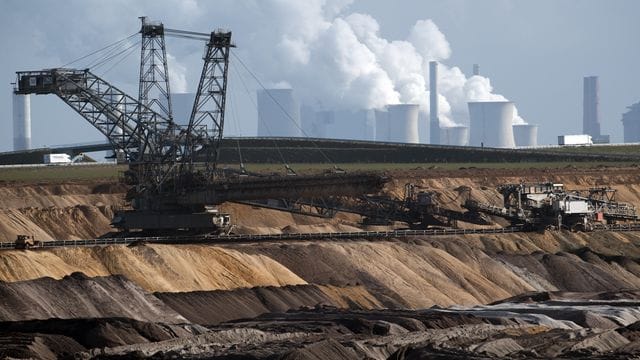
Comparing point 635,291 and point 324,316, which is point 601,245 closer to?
point 635,291

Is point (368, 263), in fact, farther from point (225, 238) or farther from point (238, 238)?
point (225, 238)

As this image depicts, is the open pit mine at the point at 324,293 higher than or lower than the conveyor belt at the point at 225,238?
lower

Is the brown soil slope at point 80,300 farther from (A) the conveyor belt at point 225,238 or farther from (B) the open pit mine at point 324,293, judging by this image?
(A) the conveyor belt at point 225,238

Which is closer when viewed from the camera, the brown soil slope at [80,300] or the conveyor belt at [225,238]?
the brown soil slope at [80,300]

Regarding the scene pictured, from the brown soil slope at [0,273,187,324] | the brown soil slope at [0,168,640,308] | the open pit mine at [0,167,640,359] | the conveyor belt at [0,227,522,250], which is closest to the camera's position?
the open pit mine at [0,167,640,359]

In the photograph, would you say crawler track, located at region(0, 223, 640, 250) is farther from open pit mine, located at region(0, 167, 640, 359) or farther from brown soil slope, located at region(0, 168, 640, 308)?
brown soil slope, located at region(0, 168, 640, 308)

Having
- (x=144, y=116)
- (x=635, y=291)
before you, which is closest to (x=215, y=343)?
(x=635, y=291)

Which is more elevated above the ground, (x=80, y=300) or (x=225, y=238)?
(x=225, y=238)

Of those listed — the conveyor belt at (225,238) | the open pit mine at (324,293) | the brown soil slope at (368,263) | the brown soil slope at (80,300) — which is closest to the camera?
the open pit mine at (324,293)

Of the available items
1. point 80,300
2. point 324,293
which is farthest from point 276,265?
point 80,300

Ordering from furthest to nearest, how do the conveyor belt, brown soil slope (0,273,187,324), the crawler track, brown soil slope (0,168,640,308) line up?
1. the conveyor belt
2. the crawler track
3. brown soil slope (0,168,640,308)
4. brown soil slope (0,273,187,324)

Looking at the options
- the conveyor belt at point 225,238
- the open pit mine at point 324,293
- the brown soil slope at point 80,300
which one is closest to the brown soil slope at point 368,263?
the open pit mine at point 324,293

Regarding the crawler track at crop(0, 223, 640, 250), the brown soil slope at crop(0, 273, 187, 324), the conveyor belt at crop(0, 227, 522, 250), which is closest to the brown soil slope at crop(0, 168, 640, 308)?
the crawler track at crop(0, 223, 640, 250)

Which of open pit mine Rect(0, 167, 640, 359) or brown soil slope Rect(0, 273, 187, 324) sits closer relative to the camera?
open pit mine Rect(0, 167, 640, 359)
